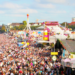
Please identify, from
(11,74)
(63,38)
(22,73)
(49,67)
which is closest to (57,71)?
(49,67)

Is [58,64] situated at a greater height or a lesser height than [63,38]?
lesser

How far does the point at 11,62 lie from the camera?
462 inches

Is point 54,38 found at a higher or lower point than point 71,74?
higher

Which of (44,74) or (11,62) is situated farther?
(11,62)

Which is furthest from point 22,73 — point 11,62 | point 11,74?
point 11,62

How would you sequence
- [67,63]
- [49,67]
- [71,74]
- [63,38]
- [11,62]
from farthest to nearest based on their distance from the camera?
[63,38], [11,62], [49,67], [71,74], [67,63]

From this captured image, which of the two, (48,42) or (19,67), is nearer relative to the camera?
(19,67)

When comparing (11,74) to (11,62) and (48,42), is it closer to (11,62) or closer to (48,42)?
(11,62)

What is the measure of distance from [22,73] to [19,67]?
3.02 feet

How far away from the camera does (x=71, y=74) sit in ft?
33.6

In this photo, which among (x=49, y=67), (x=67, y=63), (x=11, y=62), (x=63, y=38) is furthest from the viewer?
(x=63, y=38)

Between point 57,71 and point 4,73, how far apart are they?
3.74 metres

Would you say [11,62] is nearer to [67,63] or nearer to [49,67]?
[49,67]

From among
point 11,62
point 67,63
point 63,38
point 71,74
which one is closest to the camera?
point 67,63
